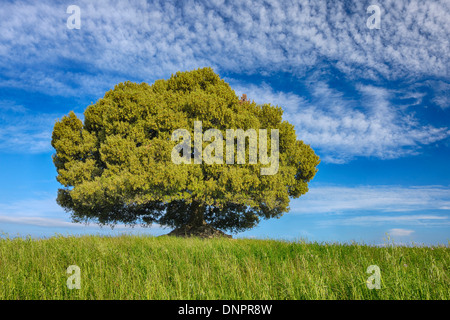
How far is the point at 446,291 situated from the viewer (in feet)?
17.4

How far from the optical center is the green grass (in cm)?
548

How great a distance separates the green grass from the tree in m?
5.06

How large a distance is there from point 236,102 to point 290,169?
5.32 m

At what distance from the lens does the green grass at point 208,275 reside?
5484mm

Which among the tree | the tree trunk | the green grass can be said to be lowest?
the green grass

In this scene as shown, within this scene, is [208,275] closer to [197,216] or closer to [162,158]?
[162,158]

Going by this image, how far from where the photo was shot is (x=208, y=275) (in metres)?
6.57

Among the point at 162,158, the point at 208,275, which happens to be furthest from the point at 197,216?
the point at 208,275

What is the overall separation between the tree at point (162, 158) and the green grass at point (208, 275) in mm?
5060

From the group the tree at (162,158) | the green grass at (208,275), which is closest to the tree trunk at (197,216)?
the tree at (162,158)

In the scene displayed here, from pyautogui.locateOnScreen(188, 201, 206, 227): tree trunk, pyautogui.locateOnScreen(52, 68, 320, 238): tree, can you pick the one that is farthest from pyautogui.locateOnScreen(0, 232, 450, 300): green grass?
pyautogui.locateOnScreen(188, 201, 206, 227): tree trunk

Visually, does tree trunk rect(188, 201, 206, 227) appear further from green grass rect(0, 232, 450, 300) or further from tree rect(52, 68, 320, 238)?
green grass rect(0, 232, 450, 300)

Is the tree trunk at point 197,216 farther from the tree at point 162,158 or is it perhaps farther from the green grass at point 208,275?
the green grass at point 208,275
